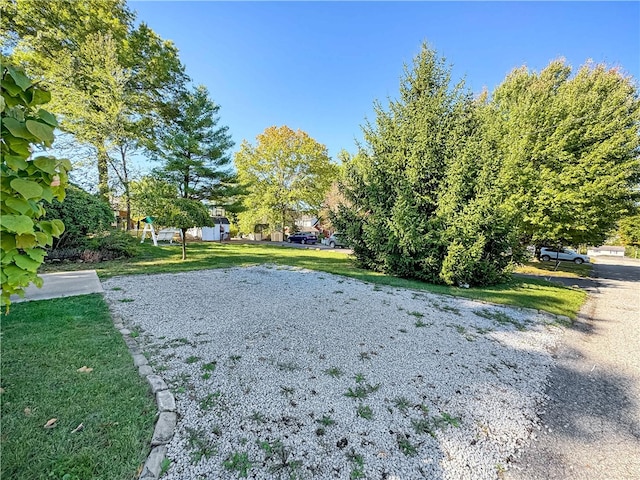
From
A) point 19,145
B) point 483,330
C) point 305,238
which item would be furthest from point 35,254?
point 305,238

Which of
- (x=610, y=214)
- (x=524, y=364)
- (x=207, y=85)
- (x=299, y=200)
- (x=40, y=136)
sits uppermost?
(x=207, y=85)

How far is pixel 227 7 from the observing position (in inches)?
241

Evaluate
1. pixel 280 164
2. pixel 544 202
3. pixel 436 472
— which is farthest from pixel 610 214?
pixel 280 164

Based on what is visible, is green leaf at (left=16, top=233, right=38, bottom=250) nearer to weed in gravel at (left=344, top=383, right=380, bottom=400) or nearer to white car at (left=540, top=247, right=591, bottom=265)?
weed in gravel at (left=344, top=383, right=380, bottom=400)

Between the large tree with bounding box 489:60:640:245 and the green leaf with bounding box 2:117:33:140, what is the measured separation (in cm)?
1107

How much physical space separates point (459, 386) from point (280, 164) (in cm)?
2414

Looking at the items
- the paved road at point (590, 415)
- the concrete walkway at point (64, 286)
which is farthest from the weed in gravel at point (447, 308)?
the concrete walkway at point (64, 286)

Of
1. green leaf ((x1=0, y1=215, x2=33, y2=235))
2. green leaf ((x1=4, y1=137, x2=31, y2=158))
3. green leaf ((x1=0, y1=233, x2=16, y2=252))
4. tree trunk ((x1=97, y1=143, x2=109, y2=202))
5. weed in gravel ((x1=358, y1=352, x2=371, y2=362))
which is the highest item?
tree trunk ((x1=97, y1=143, x2=109, y2=202))

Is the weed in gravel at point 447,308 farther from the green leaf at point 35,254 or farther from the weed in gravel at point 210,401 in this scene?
the green leaf at point 35,254

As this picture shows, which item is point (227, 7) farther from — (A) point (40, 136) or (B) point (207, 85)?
(B) point (207, 85)

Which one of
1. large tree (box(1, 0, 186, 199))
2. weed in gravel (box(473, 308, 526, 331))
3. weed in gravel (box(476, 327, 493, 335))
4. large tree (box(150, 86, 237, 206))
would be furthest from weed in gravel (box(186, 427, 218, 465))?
large tree (box(150, 86, 237, 206))

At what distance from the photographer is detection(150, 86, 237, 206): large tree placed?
48.2 ft

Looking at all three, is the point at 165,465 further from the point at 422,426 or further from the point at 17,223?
the point at 422,426

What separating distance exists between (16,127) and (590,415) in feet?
15.1
